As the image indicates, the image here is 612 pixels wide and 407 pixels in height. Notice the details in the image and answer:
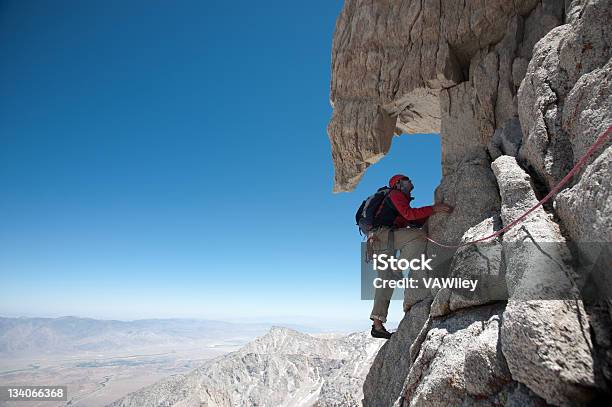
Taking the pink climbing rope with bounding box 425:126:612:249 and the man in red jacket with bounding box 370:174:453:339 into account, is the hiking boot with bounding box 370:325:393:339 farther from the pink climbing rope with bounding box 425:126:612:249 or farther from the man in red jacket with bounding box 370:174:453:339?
the pink climbing rope with bounding box 425:126:612:249

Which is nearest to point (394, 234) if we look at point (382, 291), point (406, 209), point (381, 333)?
point (406, 209)

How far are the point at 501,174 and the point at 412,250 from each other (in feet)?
10.2

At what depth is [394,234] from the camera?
9234 millimetres

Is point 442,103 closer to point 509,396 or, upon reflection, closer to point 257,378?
point 509,396

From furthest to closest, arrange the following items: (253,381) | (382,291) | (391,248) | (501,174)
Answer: (253,381) < (382,291) < (391,248) < (501,174)

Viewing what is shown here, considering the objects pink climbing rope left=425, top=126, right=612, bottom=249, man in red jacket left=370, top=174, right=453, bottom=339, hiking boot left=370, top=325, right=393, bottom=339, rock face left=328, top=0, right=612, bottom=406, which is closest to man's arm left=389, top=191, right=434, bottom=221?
man in red jacket left=370, top=174, right=453, bottom=339

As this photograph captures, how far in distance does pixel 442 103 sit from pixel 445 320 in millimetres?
6813

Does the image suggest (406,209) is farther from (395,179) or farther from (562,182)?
(562,182)

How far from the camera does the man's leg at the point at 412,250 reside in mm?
8672

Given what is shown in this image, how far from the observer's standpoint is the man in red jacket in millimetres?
8969

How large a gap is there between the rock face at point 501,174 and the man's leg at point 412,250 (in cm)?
19

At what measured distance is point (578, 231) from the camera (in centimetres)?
454

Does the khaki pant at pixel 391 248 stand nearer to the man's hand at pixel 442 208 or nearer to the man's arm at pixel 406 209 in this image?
the man's arm at pixel 406 209

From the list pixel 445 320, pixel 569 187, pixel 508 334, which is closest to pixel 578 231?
pixel 569 187
